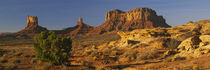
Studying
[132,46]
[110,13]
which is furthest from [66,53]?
[110,13]

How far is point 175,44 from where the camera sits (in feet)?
64.7

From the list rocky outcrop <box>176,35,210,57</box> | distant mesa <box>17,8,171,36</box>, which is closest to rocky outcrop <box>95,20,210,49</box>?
rocky outcrop <box>176,35,210,57</box>

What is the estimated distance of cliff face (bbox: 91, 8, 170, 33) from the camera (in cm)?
11544

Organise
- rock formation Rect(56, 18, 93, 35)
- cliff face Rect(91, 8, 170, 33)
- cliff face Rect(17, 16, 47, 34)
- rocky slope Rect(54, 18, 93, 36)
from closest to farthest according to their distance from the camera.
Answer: cliff face Rect(17, 16, 47, 34) → cliff face Rect(91, 8, 170, 33) → rocky slope Rect(54, 18, 93, 36) → rock formation Rect(56, 18, 93, 35)

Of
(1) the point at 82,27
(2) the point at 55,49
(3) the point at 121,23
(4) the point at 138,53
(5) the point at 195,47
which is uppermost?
(3) the point at 121,23

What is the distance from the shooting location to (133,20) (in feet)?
407

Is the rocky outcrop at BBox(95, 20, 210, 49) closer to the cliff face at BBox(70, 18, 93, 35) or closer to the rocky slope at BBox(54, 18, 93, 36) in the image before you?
the cliff face at BBox(70, 18, 93, 35)

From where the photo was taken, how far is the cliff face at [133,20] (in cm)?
11544

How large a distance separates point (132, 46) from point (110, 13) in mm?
118392

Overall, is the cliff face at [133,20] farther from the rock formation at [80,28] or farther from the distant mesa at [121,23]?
the rock formation at [80,28]

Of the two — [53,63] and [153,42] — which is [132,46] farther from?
[53,63]

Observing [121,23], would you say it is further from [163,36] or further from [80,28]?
[163,36]

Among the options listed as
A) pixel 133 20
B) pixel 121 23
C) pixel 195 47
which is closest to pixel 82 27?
pixel 121 23

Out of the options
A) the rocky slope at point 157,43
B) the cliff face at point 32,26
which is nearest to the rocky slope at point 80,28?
the cliff face at point 32,26
